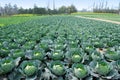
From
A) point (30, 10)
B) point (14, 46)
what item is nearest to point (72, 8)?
point (30, 10)

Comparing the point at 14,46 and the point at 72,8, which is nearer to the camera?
the point at 14,46

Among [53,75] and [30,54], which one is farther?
[30,54]

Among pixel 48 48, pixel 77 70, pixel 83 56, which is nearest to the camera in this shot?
pixel 77 70

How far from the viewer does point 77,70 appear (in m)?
3.25

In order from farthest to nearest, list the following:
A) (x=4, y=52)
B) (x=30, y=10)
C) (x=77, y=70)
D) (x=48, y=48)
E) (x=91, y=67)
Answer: (x=30, y=10)
(x=48, y=48)
(x=4, y=52)
(x=91, y=67)
(x=77, y=70)

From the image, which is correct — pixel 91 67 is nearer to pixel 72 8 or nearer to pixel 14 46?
pixel 14 46

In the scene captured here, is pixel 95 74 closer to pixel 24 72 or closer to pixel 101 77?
pixel 101 77

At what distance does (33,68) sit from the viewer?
3338 mm

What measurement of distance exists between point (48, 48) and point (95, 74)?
6.72ft

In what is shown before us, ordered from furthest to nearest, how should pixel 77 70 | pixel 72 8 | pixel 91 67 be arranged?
pixel 72 8
pixel 91 67
pixel 77 70

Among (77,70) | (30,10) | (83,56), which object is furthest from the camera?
(30,10)

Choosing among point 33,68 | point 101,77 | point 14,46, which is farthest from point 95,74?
point 14,46

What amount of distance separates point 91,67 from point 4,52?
2.12 m

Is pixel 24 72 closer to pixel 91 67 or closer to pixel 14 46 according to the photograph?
pixel 91 67
